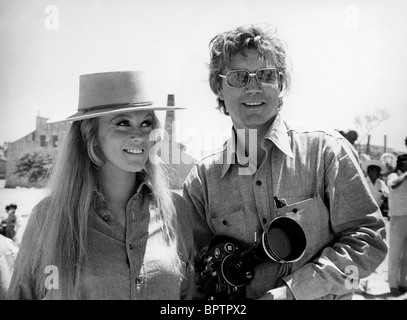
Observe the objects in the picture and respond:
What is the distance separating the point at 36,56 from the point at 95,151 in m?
0.79

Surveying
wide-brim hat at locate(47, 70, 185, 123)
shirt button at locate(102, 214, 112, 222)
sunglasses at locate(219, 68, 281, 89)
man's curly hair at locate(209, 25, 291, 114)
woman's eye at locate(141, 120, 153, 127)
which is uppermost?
man's curly hair at locate(209, 25, 291, 114)

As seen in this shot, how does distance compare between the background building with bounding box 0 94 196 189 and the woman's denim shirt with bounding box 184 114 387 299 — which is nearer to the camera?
the woman's denim shirt with bounding box 184 114 387 299

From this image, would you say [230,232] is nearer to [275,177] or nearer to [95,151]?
[275,177]

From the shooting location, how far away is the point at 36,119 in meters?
2.32

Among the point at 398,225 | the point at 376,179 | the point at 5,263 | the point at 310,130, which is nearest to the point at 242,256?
the point at 310,130

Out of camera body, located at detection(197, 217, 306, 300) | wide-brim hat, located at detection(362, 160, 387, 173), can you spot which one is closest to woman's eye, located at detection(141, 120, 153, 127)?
camera body, located at detection(197, 217, 306, 300)

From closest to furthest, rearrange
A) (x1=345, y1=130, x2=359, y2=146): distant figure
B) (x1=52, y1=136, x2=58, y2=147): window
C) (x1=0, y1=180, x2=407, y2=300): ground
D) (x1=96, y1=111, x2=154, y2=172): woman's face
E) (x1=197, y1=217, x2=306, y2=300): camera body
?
(x1=197, y1=217, x2=306, y2=300): camera body
(x1=96, y1=111, x2=154, y2=172): woman's face
(x1=345, y1=130, x2=359, y2=146): distant figure
(x1=0, y1=180, x2=407, y2=300): ground
(x1=52, y1=136, x2=58, y2=147): window

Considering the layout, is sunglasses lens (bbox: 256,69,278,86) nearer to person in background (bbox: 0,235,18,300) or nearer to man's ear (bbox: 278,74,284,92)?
man's ear (bbox: 278,74,284,92)

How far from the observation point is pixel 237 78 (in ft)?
5.49

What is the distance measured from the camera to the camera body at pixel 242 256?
1490 mm

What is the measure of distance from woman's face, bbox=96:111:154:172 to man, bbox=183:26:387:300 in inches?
12.0

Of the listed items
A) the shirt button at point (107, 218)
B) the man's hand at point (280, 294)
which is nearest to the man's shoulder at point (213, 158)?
the shirt button at point (107, 218)

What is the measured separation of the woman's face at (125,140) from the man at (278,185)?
304mm

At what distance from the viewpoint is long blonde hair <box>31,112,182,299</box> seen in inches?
59.9
